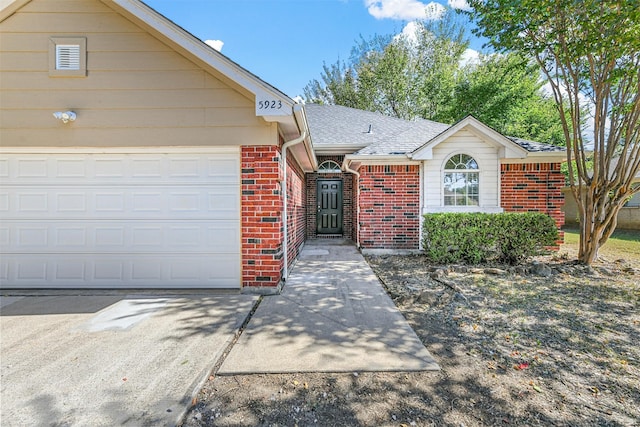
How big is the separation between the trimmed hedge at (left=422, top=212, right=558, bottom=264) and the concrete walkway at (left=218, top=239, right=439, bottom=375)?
2402 millimetres

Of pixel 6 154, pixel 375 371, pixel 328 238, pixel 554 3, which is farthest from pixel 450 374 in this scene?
pixel 328 238

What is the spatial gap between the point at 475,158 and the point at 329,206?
17.0 feet

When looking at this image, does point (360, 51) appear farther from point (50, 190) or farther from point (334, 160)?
point (50, 190)

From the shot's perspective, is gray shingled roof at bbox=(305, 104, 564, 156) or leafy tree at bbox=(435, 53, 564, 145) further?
leafy tree at bbox=(435, 53, 564, 145)

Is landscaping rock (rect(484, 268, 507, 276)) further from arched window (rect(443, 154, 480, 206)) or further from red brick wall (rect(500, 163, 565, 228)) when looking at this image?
red brick wall (rect(500, 163, 565, 228))

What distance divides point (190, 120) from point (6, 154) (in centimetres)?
316

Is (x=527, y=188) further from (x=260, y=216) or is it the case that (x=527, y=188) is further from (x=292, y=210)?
(x=260, y=216)

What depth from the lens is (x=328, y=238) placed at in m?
11.0

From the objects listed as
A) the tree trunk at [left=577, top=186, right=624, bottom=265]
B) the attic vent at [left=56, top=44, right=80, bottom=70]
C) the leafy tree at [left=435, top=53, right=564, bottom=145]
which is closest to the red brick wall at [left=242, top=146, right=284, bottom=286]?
the attic vent at [left=56, top=44, right=80, bottom=70]

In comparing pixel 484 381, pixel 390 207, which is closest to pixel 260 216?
pixel 484 381

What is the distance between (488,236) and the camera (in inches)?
258

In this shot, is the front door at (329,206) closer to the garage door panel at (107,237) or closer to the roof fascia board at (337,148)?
the roof fascia board at (337,148)

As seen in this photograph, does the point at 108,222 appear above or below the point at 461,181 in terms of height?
below

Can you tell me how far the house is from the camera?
4.36 metres
